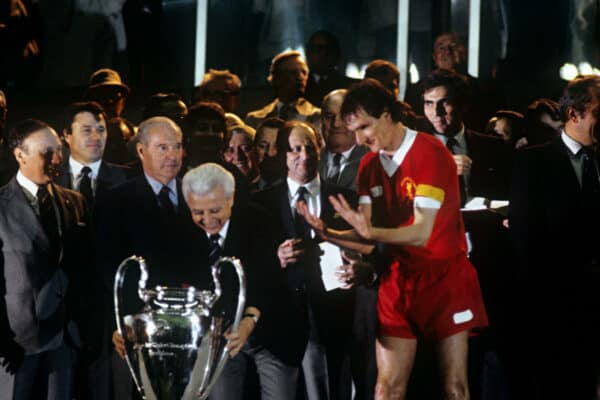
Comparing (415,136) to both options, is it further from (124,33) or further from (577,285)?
(124,33)

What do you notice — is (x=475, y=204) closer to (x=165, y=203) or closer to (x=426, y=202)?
(x=426, y=202)

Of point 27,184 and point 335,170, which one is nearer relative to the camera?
point 27,184

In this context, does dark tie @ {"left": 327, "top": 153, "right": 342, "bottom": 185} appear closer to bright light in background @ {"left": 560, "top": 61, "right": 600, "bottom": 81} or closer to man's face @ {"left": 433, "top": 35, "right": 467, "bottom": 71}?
man's face @ {"left": 433, "top": 35, "right": 467, "bottom": 71}

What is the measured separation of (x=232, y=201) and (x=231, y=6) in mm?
1445

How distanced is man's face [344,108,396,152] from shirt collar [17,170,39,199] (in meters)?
1.30

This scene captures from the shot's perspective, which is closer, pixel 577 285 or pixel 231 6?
pixel 577 285

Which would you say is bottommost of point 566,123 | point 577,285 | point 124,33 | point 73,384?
point 73,384

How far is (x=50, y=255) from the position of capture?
16.1 feet

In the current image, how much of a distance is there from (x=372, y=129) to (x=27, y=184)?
4.64 feet

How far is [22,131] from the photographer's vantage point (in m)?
4.94

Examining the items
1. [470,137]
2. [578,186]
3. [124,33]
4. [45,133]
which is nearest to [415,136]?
[470,137]

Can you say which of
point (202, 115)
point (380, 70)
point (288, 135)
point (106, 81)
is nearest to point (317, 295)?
point (288, 135)

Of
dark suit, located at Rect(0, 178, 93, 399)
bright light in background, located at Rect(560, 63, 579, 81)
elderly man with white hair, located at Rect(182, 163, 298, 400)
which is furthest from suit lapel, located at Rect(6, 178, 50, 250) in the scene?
bright light in background, located at Rect(560, 63, 579, 81)

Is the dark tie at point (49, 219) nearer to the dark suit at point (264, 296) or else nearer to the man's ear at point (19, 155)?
the man's ear at point (19, 155)
